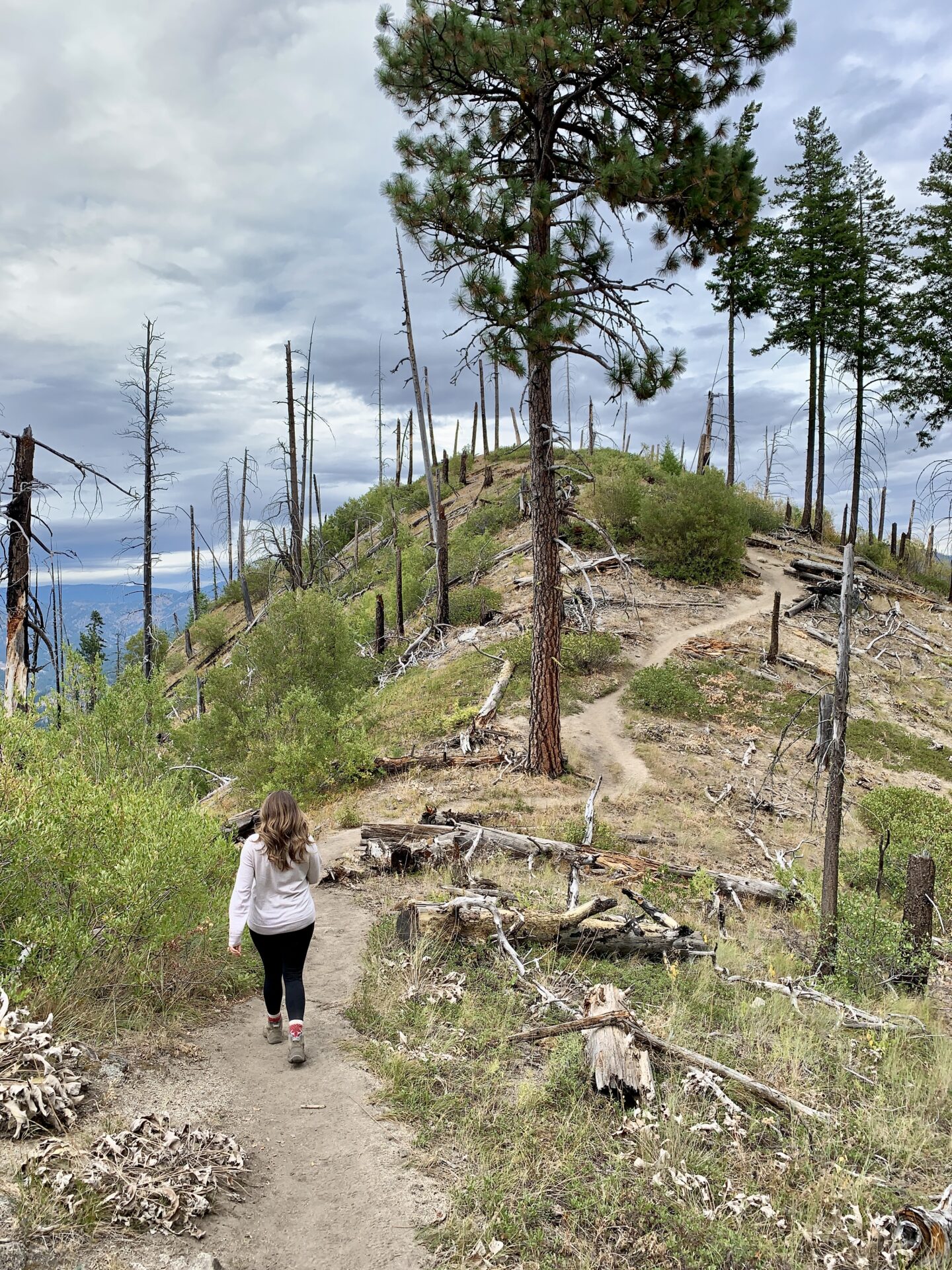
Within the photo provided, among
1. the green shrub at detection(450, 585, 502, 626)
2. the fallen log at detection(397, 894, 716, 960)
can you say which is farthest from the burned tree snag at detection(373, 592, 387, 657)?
the fallen log at detection(397, 894, 716, 960)

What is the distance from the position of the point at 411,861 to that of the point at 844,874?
6645mm

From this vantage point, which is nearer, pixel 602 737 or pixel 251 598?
pixel 602 737

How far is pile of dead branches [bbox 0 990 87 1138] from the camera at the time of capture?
3461mm

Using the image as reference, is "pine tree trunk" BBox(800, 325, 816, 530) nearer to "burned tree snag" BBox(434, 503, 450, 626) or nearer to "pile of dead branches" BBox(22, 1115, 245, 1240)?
"burned tree snag" BBox(434, 503, 450, 626)

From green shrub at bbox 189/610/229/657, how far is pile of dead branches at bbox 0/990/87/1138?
37631mm

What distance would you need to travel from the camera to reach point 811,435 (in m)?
32.2

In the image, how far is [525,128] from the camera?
12016mm

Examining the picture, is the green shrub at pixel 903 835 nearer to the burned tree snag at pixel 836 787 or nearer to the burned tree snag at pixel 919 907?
the burned tree snag at pixel 919 907

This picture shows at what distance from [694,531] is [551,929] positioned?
21103 mm

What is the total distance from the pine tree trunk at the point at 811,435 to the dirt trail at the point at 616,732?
38.9ft

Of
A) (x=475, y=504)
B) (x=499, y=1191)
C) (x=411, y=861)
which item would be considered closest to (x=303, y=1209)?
(x=499, y=1191)

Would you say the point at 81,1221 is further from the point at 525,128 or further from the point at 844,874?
the point at 525,128

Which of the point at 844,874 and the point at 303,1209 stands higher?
the point at 303,1209

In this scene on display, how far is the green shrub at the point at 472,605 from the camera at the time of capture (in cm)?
2381
